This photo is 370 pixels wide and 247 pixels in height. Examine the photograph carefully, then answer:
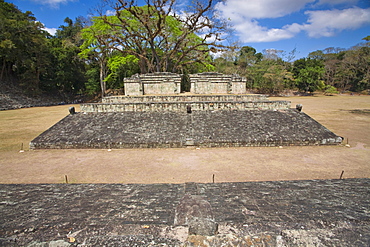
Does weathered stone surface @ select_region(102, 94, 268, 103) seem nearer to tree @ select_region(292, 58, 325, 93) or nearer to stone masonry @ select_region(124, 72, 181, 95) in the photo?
stone masonry @ select_region(124, 72, 181, 95)

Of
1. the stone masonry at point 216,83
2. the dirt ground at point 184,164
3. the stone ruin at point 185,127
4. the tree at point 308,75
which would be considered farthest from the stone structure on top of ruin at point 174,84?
the tree at point 308,75

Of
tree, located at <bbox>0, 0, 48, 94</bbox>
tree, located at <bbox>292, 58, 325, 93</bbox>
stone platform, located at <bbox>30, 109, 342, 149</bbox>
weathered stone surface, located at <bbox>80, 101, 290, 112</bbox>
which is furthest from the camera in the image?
tree, located at <bbox>292, 58, 325, 93</bbox>

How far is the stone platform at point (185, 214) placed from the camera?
180 cm

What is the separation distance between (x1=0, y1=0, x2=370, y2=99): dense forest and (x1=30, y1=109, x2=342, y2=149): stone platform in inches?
565

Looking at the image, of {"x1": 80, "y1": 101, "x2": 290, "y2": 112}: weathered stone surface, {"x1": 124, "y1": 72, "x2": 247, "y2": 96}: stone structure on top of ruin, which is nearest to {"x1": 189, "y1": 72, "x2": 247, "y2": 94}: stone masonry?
{"x1": 124, "y1": 72, "x2": 247, "y2": 96}: stone structure on top of ruin

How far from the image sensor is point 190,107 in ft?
36.0

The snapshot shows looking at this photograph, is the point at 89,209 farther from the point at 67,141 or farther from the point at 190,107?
the point at 190,107

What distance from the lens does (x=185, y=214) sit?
214 cm

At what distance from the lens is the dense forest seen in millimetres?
22656

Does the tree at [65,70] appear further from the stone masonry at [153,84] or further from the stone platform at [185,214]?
the stone platform at [185,214]

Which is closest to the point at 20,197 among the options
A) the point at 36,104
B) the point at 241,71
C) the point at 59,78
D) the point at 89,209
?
the point at 89,209

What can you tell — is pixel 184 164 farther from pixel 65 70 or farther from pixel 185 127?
pixel 65 70

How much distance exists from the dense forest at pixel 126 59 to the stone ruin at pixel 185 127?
45.0 ft

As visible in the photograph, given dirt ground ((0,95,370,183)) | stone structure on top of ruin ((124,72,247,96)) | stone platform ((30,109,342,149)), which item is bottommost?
dirt ground ((0,95,370,183))
